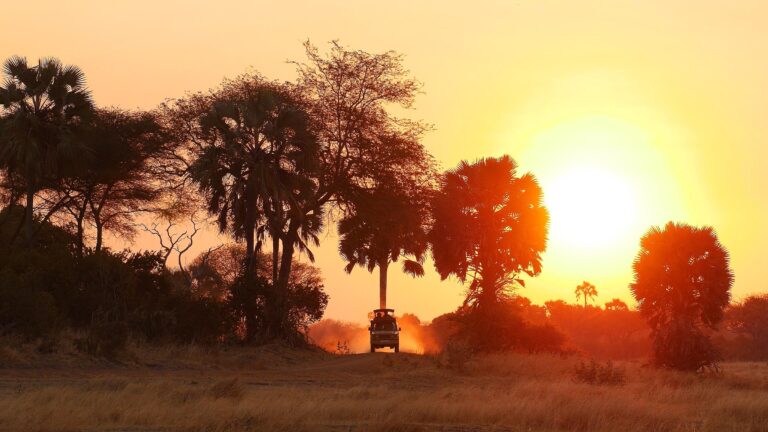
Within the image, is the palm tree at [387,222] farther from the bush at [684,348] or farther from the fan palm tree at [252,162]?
the bush at [684,348]

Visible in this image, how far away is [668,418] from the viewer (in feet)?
77.0

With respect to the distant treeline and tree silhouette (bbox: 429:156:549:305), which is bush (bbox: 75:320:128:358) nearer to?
the distant treeline

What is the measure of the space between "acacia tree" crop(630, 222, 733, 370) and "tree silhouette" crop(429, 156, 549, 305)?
9.15m

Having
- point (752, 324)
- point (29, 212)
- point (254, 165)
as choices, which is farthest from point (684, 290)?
point (752, 324)

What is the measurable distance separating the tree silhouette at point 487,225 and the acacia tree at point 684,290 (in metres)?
9.15

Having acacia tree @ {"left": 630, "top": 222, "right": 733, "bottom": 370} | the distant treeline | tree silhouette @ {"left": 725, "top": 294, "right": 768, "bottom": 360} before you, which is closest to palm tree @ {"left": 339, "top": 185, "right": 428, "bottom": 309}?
the distant treeline

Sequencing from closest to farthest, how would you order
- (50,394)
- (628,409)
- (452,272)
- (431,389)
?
(50,394), (628,409), (431,389), (452,272)

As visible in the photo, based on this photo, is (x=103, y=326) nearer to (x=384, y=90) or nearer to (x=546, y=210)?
(x=384, y=90)

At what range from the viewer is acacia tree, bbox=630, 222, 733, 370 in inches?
1710

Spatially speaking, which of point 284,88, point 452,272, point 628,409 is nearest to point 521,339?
point 452,272

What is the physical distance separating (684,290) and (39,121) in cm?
2897

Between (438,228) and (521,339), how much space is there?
7.33 meters

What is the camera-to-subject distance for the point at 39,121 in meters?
43.8

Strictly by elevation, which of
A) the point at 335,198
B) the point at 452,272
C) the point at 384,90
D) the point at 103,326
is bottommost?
the point at 103,326
